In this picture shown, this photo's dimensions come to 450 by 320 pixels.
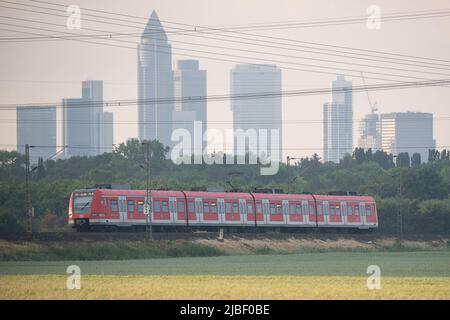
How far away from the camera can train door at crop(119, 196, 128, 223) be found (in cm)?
8200

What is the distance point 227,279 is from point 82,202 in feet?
115

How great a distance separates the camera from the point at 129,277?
48344 mm

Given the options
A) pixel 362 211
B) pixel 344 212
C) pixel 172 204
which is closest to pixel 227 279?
pixel 172 204

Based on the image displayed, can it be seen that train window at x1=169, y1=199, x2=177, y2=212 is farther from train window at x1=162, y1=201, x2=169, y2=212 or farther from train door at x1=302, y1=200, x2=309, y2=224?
train door at x1=302, y1=200, x2=309, y2=224

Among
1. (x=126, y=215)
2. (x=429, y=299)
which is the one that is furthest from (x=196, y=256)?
(x=429, y=299)

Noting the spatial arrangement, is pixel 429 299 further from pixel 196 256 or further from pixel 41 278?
pixel 196 256

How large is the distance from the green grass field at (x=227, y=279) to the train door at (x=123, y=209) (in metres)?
13.9

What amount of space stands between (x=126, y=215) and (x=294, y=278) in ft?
115

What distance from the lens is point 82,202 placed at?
81438mm

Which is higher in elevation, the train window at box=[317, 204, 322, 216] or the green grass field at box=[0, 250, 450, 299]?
the train window at box=[317, 204, 322, 216]

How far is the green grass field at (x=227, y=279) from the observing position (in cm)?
3984

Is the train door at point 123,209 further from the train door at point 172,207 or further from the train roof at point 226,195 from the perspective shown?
the train door at point 172,207

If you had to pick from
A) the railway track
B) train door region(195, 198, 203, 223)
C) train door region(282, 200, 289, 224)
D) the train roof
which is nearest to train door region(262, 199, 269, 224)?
the train roof

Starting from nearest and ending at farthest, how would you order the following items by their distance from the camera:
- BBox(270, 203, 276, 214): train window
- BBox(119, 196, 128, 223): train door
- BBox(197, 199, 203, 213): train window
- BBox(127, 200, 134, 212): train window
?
BBox(119, 196, 128, 223): train door
BBox(127, 200, 134, 212): train window
BBox(197, 199, 203, 213): train window
BBox(270, 203, 276, 214): train window
